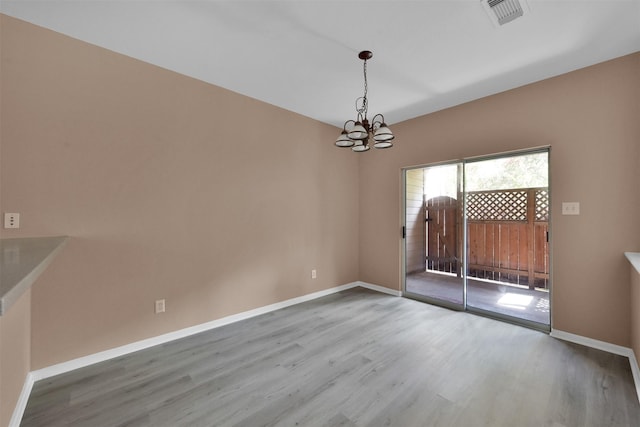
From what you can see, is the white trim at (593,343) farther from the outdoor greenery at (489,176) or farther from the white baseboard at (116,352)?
Answer: the white baseboard at (116,352)

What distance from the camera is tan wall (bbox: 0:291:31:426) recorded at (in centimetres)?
140

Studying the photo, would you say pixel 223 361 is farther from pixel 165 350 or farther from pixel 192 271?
pixel 192 271

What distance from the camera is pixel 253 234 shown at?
3398mm

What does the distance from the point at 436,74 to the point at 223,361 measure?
354 cm

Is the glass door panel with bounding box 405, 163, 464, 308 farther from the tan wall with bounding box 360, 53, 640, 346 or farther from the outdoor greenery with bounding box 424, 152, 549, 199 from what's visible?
the tan wall with bounding box 360, 53, 640, 346

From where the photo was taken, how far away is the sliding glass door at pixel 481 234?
3.84 metres

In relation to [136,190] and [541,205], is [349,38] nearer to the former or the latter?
[136,190]

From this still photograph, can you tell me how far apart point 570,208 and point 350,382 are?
278 centimetres

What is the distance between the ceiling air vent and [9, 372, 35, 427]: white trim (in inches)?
160

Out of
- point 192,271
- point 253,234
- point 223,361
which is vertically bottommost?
point 223,361

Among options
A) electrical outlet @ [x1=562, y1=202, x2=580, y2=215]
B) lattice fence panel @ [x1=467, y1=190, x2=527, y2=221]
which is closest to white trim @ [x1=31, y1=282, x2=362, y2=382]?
electrical outlet @ [x1=562, y1=202, x2=580, y2=215]

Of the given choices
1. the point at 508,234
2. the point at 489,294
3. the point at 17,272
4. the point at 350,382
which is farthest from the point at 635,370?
the point at 17,272

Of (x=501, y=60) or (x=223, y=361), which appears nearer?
(x=223, y=361)

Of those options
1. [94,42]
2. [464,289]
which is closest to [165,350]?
[94,42]
